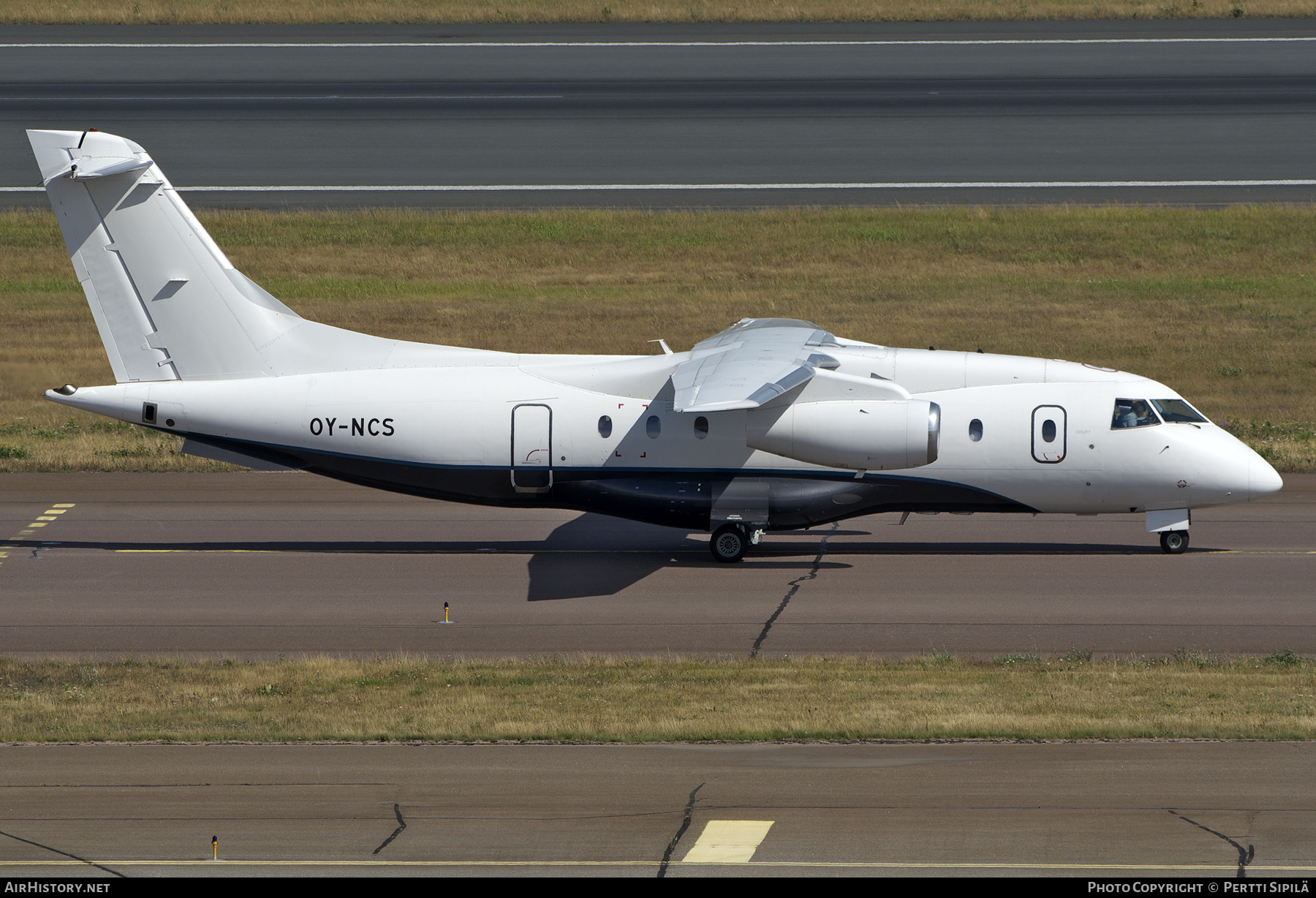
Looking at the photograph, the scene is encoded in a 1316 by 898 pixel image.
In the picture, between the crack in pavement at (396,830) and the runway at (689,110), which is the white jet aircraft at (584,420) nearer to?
the crack in pavement at (396,830)

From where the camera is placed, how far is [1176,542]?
22.8 meters

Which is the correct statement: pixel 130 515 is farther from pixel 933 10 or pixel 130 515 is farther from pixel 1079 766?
pixel 933 10

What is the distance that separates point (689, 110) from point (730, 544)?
108 ft

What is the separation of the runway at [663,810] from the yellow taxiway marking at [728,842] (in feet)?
0.06

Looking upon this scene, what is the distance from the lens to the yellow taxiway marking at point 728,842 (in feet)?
37.7

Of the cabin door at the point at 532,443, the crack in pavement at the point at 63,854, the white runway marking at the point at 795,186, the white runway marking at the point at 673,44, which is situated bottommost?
the crack in pavement at the point at 63,854

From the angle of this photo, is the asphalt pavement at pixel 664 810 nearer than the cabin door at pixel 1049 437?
Yes

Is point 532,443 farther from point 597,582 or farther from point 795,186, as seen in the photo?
point 795,186

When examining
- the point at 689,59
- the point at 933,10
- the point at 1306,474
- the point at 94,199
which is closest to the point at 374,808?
the point at 94,199

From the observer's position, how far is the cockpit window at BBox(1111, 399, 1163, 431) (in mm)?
22266

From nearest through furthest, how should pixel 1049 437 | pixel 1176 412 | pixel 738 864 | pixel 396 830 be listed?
1. pixel 738 864
2. pixel 396 830
3. pixel 1049 437
4. pixel 1176 412

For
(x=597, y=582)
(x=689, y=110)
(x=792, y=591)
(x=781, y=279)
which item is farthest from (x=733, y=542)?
(x=689, y=110)

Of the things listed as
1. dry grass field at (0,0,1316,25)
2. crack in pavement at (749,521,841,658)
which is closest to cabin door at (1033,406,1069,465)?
crack in pavement at (749,521,841,658)

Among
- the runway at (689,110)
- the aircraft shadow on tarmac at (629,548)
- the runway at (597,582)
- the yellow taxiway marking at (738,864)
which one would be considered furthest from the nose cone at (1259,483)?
the runway at (689,110)
